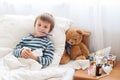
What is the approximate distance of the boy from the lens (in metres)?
1.78

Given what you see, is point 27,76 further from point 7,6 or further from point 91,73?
point 7,6

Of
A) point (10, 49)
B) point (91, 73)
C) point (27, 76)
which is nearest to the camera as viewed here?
point (27, 76)

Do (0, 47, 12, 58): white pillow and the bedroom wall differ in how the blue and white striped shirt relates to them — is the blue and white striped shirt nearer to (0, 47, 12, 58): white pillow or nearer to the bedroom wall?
(0, 47, 12, 58): white pillow

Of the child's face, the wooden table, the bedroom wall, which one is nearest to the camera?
the wooden table

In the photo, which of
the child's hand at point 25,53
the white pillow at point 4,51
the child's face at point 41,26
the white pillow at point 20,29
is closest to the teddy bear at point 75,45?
the white pillow at point 20,29

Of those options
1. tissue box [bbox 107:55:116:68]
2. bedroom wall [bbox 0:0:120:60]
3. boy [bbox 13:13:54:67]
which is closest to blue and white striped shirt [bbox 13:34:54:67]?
boy [bbox 13:13:54:67]

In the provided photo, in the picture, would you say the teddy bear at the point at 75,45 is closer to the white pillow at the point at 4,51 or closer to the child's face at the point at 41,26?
the child's face at the point at 41,26

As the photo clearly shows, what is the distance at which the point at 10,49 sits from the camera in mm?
1908

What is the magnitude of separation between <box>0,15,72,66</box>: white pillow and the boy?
6 cm

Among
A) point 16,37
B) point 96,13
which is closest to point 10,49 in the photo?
point 16,37

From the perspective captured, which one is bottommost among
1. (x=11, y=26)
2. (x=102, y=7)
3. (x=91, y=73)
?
(x=91, y=73)

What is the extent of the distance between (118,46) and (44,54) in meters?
0.65

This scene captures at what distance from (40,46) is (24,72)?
0.32 m

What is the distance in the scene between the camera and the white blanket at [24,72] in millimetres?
1550
